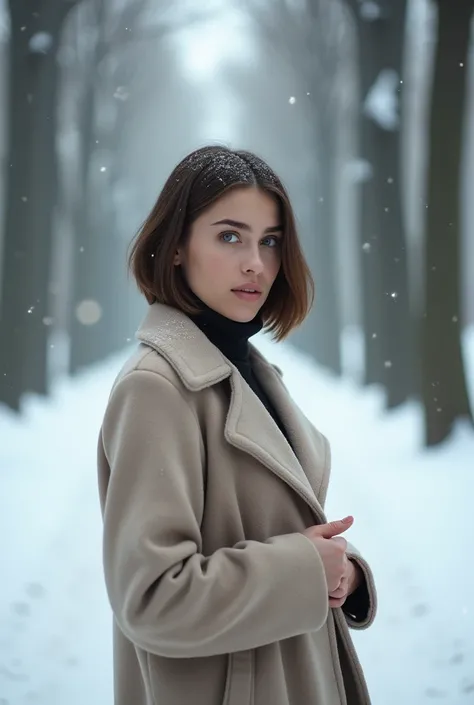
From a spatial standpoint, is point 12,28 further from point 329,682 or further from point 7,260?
point 329,682

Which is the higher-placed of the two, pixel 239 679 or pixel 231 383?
pixel 231 383

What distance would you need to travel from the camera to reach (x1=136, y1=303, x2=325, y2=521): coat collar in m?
0.89

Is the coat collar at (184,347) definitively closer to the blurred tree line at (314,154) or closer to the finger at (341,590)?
the finger at (341,590)

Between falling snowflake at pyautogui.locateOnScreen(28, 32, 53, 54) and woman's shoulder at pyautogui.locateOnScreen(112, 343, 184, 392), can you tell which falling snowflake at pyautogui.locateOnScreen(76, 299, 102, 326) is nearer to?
falling snowflake at pyautogui.locateOnScreen(28, 32, 53, 54)

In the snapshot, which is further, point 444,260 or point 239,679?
point 444,260

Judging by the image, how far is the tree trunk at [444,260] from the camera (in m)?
2.90

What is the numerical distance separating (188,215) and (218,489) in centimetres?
41

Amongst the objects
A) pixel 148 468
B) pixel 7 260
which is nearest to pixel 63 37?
pixel 7 260

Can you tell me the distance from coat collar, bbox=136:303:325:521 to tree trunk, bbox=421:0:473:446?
2197 mm

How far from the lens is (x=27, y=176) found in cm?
299

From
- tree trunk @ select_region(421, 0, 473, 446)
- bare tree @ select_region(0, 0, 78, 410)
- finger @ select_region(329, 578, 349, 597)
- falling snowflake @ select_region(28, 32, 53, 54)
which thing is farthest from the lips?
falling snowflake @ select_region(28, 32, 53, 54)

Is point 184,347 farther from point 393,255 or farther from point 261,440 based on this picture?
point 393,255

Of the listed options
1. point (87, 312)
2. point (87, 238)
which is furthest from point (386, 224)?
point (87, 238)

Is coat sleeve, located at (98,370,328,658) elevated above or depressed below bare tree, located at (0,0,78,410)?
below
